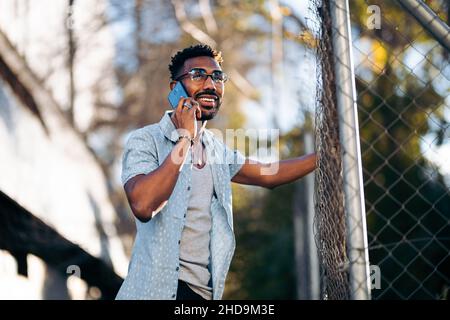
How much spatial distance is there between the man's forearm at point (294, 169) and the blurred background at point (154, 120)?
0.35 m

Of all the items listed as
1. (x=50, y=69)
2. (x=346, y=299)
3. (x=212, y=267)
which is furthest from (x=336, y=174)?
(x=50, y=69)

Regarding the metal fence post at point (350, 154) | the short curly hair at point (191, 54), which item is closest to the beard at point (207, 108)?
the short curly hair at point (191, 54)

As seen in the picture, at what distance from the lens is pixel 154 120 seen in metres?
20.6

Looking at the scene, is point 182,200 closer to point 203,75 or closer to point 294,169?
point 203,75

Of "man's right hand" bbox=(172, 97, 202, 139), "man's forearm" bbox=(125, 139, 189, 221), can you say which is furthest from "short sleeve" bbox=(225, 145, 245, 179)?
"man's forearm" bbox=(125, 139, 189, 221)

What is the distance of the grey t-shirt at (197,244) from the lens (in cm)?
369

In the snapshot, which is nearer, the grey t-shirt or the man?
the man

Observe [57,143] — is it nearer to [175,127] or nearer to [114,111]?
[175,127]

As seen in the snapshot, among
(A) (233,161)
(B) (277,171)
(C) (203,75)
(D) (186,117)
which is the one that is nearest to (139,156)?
(D) (186,117)

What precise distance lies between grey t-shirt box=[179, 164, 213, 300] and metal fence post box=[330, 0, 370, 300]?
0.95 m

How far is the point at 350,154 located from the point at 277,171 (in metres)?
1.35

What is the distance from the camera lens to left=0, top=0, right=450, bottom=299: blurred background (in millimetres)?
6539

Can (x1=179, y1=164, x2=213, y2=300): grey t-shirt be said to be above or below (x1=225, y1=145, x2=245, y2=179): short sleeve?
below

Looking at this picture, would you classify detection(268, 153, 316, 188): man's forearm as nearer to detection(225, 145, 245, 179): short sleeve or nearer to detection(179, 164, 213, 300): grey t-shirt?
detection(225, 145, 245, 179): short sleeve
